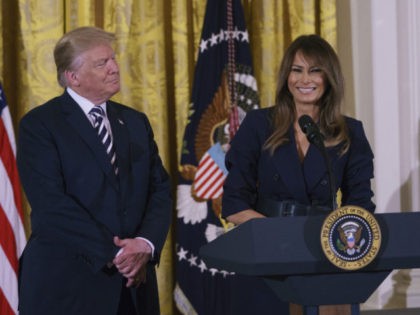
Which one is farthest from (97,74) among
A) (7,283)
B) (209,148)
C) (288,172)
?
(209,148)

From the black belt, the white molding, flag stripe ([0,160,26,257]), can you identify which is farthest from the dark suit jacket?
the white molding

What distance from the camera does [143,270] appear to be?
2748 millimetres

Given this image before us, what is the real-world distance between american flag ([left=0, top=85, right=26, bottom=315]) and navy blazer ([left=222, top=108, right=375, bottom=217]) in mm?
1494

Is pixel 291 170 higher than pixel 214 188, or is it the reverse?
pixel 291 170

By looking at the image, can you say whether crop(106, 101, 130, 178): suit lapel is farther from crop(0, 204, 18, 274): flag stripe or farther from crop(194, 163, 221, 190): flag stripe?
crop(194, 163, 221, 190): flag stripe

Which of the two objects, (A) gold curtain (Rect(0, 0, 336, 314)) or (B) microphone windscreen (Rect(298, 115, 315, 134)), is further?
(A) gold curtain (Rect(0, 0, 336, 314))

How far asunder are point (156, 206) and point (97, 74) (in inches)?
20.7

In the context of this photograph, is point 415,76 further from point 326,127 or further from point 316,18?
point 326,127

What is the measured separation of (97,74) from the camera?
9.16 feet

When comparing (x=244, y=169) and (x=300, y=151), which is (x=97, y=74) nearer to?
(x=244, y=169)

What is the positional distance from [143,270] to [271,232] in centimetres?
82

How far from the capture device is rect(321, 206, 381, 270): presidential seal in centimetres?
205

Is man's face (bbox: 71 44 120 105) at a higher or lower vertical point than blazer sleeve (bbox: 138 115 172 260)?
Answer: higher

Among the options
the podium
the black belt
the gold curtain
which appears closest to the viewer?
the podium
